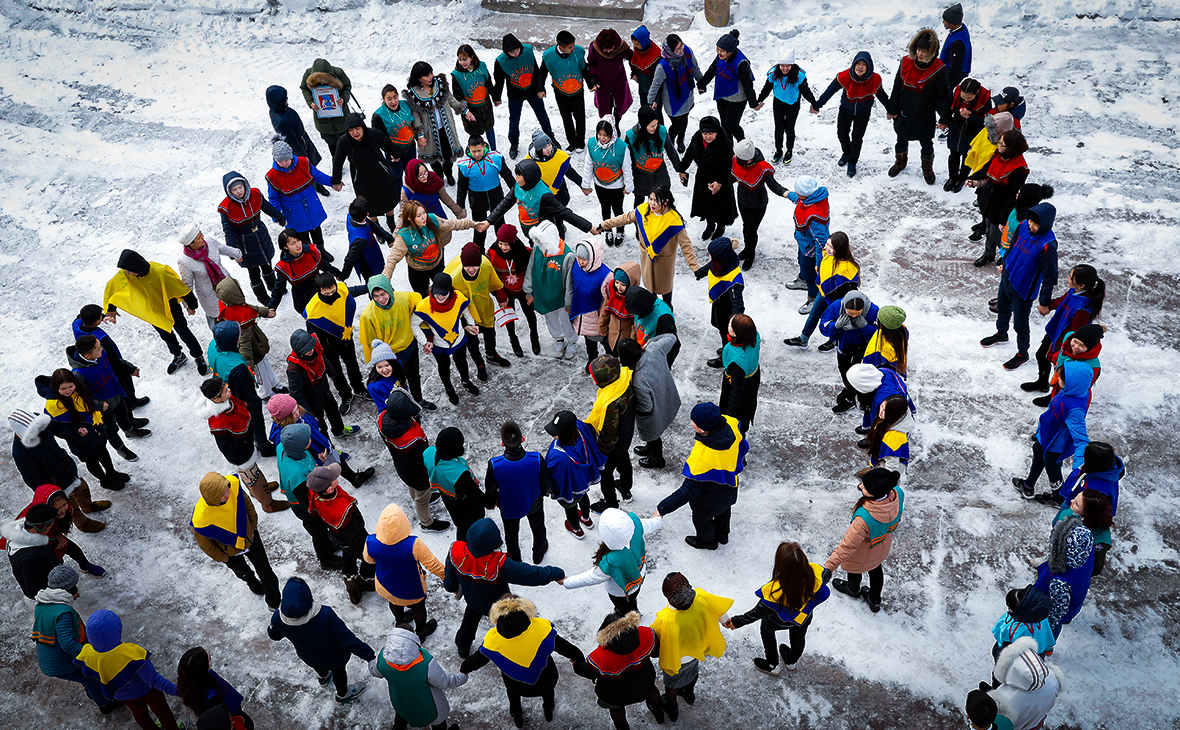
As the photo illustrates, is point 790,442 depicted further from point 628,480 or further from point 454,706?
point 454,706

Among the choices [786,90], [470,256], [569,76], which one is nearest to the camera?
[470,256]

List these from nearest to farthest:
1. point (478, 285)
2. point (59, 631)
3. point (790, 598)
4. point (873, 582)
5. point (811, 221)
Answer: point (790, 598) < point (59, 631) < point (873, 582) < point (478, 285) < point (811, 221)

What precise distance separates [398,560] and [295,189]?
226 inches

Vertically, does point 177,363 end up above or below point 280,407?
below

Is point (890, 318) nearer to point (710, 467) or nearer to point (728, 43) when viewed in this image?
point (710, 467)

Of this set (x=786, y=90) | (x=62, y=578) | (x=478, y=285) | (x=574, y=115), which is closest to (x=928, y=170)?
(x=786, y=90)

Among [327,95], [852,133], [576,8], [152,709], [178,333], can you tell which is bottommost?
[152,709]

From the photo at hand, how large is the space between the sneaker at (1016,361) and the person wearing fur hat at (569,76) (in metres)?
6.95

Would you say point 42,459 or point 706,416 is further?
point 42,459

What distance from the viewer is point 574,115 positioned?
1219 centimetres

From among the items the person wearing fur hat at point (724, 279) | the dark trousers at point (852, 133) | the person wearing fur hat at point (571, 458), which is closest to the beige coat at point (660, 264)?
the person wearing fur hat at point (724, 279)

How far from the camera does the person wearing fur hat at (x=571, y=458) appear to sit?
6.17 metres

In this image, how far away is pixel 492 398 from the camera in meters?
8.61

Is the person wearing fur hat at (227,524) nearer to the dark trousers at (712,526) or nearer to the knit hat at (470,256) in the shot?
the knit hat at (470,256)
